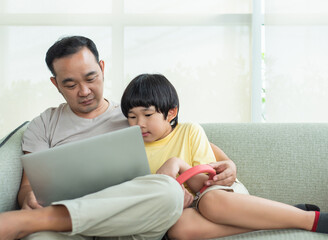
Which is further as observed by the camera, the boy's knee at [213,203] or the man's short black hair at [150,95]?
the man's short black hair at [150,95]

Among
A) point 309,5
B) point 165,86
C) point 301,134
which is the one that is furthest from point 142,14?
point 301,134

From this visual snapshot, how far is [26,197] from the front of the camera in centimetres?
141

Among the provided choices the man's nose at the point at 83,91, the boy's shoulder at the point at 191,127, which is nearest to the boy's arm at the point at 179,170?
the boy's shoulder at the point at 191,127

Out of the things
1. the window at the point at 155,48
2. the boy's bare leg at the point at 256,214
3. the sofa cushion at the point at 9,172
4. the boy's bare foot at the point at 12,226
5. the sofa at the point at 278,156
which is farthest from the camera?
the window at the point at 155,48

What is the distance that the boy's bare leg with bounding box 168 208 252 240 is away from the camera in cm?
131

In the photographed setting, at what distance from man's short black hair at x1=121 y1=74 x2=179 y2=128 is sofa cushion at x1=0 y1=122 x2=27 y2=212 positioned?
1.47 ft

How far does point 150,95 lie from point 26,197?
577mm

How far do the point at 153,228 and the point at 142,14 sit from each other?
6.21 feet

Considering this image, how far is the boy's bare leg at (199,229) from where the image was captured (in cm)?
131

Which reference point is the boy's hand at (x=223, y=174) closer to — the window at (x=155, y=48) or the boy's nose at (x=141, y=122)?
the boy's nose at (x=141, y=122)

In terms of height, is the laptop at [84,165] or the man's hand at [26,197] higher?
the laptop at [84,165]

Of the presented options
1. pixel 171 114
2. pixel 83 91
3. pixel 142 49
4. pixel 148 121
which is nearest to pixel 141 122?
pixel 148 121

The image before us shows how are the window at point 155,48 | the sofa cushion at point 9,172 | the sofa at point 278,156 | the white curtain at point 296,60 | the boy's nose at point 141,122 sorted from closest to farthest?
the sofa cushion at point 9,172 → the boy's nose at point 141,122 → the sofa at point 278,156 → the white curtain at point 296,60 → the window at point 155,48

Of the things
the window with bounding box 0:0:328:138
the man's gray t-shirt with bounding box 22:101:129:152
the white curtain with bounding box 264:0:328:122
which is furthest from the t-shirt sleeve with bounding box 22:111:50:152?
the white curtain with bounding box 264:0:328:122
